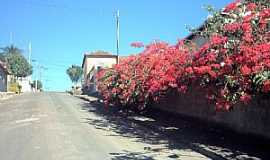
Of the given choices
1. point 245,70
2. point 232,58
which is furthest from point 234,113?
point 245,70

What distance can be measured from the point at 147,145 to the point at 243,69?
4524 millimetres

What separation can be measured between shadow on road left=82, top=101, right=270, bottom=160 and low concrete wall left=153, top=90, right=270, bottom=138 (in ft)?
0.99

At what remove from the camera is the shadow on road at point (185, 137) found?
1328cm

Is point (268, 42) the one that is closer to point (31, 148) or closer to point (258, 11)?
point (258, 11)

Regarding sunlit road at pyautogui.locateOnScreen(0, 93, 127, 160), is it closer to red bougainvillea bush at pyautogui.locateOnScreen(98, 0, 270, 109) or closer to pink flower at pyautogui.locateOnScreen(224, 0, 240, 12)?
red bougainvillea bush at pyautogui.locateOnScreen(98, 0, 270, 109)

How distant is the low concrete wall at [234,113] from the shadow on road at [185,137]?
0.30 meters

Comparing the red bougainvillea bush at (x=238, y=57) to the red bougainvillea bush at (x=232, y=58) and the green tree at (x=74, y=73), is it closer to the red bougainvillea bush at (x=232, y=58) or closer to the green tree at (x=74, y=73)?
the red bougainvillea bush at (x=232, y=58)

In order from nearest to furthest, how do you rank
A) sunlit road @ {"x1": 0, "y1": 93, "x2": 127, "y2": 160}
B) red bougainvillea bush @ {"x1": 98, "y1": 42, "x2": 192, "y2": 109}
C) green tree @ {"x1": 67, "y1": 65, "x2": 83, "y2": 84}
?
1. sunlit road @ {"x1": 0, "y1": 93, "x2": 127, "y2": 160}
2. red bougainvillea bush @ {"x1": 98, "y1": 42, "x2": 192, "y2": 109}
3. green tree @ {"x1": 67, "y1": 65, "x2": 83, "y2": 84}

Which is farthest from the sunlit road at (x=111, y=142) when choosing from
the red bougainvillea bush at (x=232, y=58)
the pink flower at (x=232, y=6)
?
the pink flower at (x=232, y=6)

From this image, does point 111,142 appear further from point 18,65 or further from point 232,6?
point 18,65

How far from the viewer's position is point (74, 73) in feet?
444

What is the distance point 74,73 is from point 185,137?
119924 mm

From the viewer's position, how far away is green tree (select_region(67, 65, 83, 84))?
13575 cm

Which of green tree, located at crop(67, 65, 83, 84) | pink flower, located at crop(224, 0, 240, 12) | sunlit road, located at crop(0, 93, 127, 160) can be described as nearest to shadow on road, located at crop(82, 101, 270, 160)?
sunlit road, located at crop(0, 93, 127, 160)
